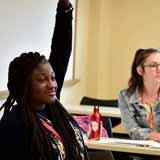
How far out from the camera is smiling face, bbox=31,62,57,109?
195cm

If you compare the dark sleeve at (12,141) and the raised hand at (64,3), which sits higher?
the raised hand at (64,3)

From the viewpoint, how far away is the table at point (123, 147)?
2.76 m

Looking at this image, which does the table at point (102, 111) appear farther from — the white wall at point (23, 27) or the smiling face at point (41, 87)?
the smiling face at point (41, 87)

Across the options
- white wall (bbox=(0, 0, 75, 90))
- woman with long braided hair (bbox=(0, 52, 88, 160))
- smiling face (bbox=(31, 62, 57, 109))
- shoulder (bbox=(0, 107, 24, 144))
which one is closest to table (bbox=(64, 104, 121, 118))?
white wall (bbox=(0, 0, 75, 90))

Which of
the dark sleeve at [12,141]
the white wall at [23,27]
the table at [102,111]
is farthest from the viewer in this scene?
the table at [102,111]

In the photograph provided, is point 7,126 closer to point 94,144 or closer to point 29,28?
point 94,144

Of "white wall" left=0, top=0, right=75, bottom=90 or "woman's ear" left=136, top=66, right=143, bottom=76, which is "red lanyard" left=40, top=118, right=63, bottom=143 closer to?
"woman's ear" left=136, top=66, right=143, bottom=76

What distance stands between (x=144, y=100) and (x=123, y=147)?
53cm

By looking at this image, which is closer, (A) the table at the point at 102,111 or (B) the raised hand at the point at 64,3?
(B) the raised hand at the point at 64,3

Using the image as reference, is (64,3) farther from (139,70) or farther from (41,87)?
(139,70)

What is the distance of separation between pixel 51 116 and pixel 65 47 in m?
0.48

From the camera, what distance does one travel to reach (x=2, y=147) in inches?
70.6

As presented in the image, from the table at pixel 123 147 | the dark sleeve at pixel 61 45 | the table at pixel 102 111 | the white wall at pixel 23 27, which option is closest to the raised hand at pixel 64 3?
the dark sleeve at pixel 61 45

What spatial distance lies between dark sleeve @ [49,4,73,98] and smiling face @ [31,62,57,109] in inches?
15.1
